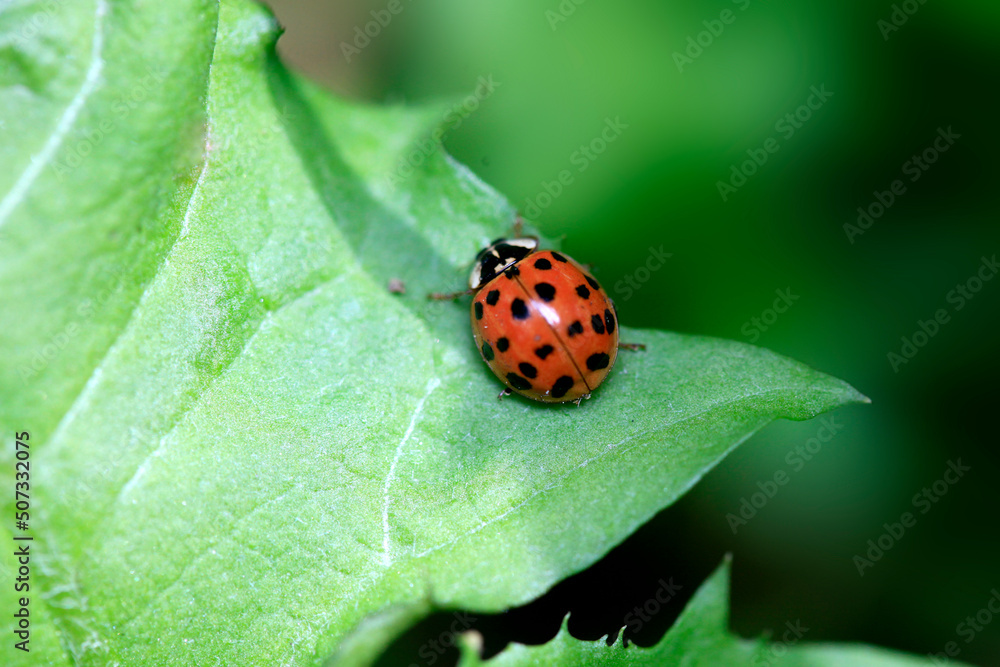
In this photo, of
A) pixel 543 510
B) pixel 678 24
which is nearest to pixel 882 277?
pixel 678 24

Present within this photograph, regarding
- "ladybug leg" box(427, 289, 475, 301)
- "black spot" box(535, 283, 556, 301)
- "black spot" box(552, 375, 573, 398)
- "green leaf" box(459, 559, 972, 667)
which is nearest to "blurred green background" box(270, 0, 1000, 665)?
"black spot" box(535, 283, 556, 301)

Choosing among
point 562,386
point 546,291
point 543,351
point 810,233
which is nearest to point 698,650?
point 562,386

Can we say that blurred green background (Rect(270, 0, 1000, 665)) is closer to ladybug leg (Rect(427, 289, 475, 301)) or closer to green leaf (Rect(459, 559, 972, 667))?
ladybug leg (Rect(427, 289, 475, 301))

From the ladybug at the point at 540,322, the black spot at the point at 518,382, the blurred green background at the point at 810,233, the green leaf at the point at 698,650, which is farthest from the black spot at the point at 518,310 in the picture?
the green leaf at the point at 698,650

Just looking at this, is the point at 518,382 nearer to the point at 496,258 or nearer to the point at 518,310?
the point at 518,310

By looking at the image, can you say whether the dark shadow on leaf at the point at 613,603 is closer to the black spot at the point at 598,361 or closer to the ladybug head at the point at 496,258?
the black spot at the point at 598,361
